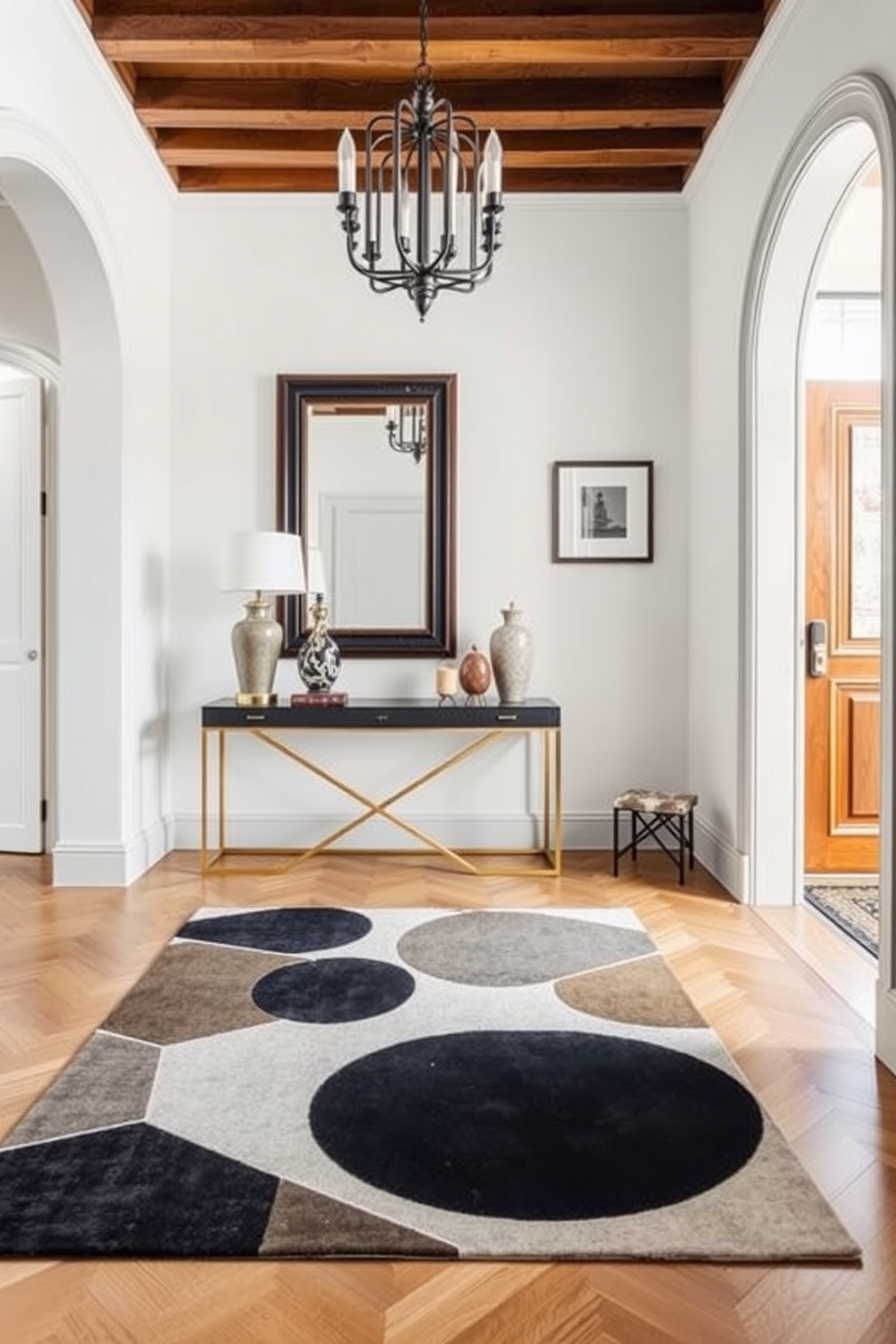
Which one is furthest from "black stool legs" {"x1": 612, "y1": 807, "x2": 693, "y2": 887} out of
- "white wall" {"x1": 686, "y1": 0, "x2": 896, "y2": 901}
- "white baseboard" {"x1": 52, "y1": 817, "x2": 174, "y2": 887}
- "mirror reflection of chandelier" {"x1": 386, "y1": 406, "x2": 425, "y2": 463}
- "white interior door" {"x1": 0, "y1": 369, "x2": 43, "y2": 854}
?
"white interior door" {"x1": 0, "y1": 369, "x2": 43, "y2": 854}

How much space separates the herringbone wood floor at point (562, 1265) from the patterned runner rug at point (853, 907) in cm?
12

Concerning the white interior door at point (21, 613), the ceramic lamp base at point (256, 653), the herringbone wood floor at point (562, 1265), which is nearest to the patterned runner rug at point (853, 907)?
the herringbone wood floor at point (562, 1265)

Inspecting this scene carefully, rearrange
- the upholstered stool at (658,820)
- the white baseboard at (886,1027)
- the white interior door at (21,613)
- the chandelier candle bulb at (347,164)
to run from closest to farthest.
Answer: the white baseboard at (886,1027) → the chandelier candle bulb at (347,164) → the upholstered stool at (658,820) → the white interior door at (21,613)

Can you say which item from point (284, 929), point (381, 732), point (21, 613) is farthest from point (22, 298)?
point (284, 929)

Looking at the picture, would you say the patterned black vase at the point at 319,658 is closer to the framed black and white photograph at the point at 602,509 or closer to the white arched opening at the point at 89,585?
the white arched opening at the point at 89,585

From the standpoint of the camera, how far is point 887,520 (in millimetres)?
2498

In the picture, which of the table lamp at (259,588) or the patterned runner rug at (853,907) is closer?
the patterned runner rug at (853,907)

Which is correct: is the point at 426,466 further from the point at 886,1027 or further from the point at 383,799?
the point at 886,1027

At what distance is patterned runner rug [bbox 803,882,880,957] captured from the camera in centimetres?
354

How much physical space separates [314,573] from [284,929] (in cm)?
175

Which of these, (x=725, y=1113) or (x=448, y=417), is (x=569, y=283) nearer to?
(x=448, y=417)

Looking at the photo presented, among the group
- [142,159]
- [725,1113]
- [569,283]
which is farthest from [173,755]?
[725,1113]

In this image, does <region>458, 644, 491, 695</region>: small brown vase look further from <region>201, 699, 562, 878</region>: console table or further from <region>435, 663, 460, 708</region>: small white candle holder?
<region>201, 699, 562, 878</region>: console table

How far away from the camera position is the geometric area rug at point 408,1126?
1.73m
